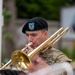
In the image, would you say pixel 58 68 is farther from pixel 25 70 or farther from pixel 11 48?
pixel 11 48

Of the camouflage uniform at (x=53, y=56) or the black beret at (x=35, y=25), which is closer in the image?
the camouflage uniform at (x=53, y=56)

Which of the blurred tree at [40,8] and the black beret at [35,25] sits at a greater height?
the black beret at [35,25]

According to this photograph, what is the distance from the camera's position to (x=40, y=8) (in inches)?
846

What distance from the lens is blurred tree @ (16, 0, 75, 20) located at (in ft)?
68.8

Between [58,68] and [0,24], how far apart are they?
2.27 m

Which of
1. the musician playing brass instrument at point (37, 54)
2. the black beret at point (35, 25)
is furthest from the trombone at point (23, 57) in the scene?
the black beret at point (35, 25)

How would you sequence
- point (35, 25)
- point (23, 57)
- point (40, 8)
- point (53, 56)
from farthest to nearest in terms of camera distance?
point (40, 8) → point (35, 25) → point (53, 56) → point (23, 57)

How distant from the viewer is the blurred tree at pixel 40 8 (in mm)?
20969

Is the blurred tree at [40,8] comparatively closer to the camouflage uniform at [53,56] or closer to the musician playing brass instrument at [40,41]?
the musician playing brass instrument at [40,41]

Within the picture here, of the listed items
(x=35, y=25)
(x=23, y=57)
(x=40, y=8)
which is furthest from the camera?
(x=40, y=8)

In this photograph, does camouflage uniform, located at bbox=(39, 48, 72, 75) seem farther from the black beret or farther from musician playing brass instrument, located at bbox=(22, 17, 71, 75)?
the black beret

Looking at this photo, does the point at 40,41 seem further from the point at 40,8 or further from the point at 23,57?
the point at 40,8

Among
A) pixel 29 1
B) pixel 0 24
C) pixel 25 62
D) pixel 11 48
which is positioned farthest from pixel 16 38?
pixel 25 62

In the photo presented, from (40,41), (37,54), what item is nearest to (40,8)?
(40,41)
